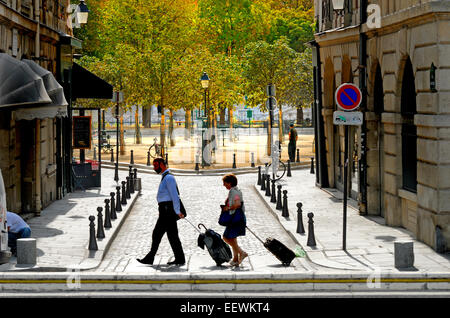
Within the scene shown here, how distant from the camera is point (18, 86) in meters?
17.1

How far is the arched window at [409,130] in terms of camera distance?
18000 mm

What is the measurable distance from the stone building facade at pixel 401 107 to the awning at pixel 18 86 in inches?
300

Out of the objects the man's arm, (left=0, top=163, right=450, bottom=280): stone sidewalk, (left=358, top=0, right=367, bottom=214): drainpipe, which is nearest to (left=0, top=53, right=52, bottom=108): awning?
(left=0, top=163, right=450, bottom=280): stone sidewalk

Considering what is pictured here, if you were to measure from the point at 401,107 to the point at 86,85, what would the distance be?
561 inches

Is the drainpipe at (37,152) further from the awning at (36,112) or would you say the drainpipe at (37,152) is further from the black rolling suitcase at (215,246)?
the black rolling suitcase at (215,246)

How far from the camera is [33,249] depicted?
47.5 ft

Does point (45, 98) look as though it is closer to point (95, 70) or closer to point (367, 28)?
point (367, 28)

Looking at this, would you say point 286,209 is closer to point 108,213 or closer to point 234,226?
point 108,213

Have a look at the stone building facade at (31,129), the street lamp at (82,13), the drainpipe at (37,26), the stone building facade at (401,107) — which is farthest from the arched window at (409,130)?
the street lamp at (82,13)

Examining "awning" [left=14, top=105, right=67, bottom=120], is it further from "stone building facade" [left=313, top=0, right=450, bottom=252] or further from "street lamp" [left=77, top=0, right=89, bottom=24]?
"street lamp" [left=77, top=0, right=89, bottom=24]

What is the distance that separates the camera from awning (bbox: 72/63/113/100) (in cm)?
2941

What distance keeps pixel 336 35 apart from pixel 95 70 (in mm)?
29830

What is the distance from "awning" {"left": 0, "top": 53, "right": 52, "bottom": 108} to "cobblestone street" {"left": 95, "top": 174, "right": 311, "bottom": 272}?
3.50 metres
